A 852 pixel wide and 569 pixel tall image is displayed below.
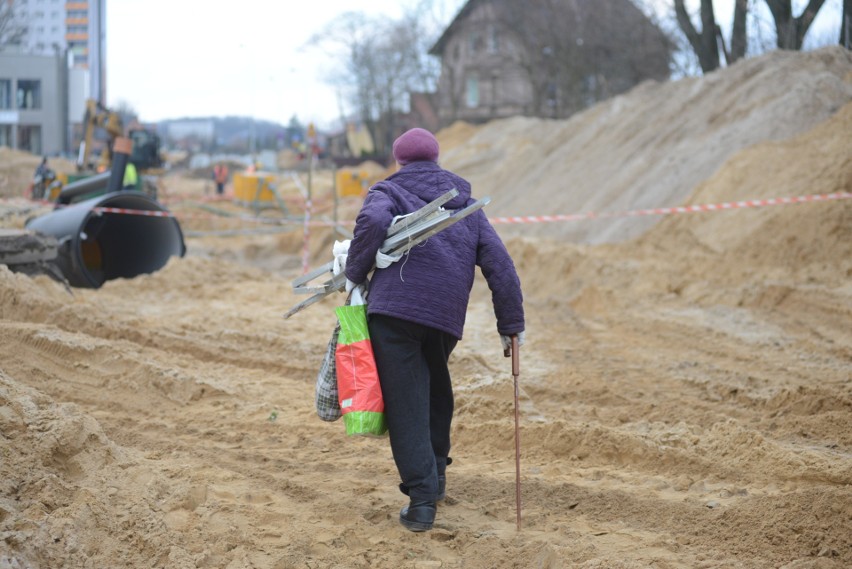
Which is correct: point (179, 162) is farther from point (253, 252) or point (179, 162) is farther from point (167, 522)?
point (167, 522)

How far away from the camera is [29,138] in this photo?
59.2m

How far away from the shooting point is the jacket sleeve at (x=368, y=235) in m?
4.50

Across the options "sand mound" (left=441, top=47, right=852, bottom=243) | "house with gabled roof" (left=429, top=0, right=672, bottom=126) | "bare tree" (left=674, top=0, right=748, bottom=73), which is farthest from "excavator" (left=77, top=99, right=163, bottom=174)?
"house with gabled roof" (left=429, top=0, right=672, bottom=126)

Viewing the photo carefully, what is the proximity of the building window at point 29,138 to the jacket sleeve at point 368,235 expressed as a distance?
2322 inches

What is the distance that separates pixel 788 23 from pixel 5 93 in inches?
1944

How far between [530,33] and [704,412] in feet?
119

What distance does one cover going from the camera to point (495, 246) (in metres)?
4.72

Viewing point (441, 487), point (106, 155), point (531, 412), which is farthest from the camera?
point (106, 155)

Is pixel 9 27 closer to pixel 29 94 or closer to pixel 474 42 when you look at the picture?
pixel 29 94

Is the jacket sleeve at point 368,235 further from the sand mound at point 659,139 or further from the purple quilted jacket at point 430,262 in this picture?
the sand mound at point 659,139

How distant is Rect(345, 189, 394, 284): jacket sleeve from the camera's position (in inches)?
177

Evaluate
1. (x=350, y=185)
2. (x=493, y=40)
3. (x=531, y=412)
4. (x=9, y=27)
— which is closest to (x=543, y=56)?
(x=493, y=40)

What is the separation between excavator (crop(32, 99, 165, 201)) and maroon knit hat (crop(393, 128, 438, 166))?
1729cm

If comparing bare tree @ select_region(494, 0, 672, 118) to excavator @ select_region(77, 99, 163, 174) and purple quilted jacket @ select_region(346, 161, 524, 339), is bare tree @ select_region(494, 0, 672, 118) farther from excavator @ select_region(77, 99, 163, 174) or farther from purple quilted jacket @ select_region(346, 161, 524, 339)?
purple quilted jacket @ select_region(346, 161, 524, 339)
